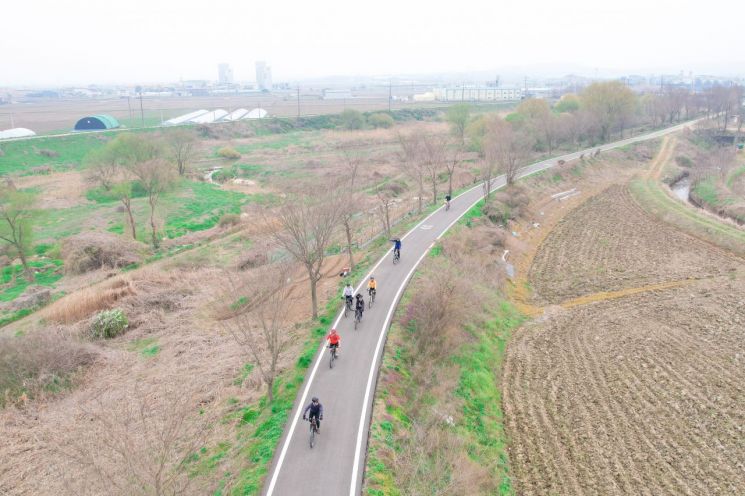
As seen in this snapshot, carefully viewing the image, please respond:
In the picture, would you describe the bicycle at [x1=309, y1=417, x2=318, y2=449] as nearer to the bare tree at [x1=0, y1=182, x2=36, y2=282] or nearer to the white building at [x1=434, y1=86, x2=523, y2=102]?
the bare tree at [x1=0, y1=182, x2=36, y2=282]

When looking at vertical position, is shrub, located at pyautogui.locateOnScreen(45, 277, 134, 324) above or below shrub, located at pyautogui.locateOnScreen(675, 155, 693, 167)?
below

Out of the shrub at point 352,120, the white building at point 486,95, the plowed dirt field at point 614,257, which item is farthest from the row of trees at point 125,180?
the white building at point 486,95

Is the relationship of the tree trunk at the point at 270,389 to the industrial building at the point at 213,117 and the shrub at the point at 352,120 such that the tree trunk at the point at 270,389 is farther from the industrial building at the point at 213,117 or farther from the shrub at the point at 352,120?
the industrial building at the point at 213,117

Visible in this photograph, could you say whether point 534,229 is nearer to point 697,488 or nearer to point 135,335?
point 697,488

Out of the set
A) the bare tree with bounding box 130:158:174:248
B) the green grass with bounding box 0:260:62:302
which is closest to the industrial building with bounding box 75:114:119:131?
the bare tree with bounding box 130:158:174:248

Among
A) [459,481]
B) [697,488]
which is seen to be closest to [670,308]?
[697,488]
